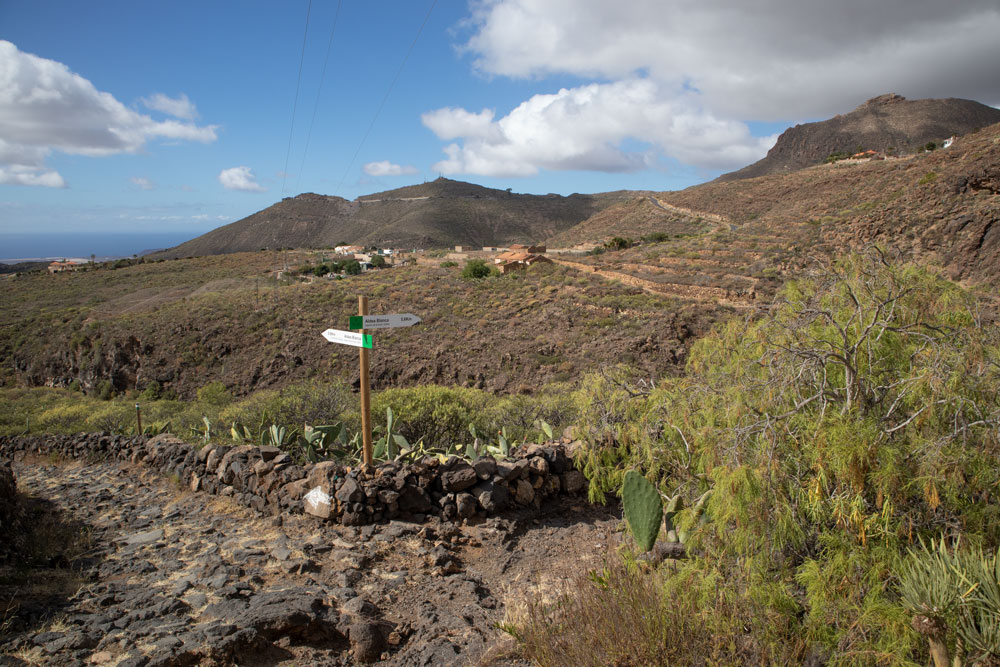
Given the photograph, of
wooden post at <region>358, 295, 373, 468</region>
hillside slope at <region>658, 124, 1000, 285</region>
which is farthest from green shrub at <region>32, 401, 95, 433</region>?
hillside slope at <region>658, 124, 1000, 285</region>

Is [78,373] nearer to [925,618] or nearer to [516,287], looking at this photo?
[516,287]

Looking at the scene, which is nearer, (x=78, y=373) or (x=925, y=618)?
(x=925, y=618)

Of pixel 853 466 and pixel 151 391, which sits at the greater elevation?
pixel 853 466

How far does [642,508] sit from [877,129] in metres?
105

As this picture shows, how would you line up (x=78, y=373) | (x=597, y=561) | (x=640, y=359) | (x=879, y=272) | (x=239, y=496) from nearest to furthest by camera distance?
(x=879, y=272) < (x=597, y=561) < (x=239, y=496) < (x=640, y=359) < (x=78, y=373)

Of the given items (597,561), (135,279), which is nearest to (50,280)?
(135,279)

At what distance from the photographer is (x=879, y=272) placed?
4434 mm

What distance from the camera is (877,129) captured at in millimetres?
85625

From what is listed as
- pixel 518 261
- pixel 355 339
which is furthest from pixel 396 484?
pixel 518 261

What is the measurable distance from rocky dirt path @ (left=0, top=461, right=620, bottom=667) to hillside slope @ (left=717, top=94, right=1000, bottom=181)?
84.9 m

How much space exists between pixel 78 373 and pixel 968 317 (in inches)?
1196

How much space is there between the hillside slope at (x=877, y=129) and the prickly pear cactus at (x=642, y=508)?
85266mm

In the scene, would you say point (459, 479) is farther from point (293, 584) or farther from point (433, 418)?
point (433, 418)

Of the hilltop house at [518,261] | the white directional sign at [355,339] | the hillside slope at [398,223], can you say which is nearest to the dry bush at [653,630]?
the white directional sign at [355,339]
